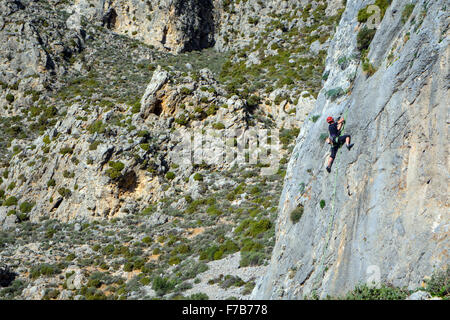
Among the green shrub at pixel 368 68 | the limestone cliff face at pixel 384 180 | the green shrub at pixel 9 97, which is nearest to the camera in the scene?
the limestone cliff face at pixel 384 180

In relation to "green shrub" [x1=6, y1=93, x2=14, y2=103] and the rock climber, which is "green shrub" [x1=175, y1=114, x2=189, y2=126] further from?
the rock climber

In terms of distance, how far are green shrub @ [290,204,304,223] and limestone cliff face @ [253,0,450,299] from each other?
0.66 ft

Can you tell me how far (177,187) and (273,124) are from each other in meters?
12.9

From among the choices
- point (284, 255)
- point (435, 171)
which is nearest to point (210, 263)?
point (284, 255)

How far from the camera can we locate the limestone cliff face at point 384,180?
912cm

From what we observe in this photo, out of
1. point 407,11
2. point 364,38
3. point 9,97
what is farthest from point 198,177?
point 9,97

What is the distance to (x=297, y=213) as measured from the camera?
48.7 feet

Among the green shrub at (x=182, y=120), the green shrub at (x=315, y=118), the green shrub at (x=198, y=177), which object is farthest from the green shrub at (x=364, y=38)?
the green shrub at (x=182, y=120)

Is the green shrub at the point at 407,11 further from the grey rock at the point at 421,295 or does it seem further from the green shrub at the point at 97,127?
the green shrub at the point at 97,127

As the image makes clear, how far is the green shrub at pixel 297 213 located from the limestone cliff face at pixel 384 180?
20cm

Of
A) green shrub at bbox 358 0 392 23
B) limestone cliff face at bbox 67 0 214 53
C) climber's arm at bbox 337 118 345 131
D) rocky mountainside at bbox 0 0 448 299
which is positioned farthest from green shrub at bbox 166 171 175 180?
limestone cliff face at bbox 67 0 214 53

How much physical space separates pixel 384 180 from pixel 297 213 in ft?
16.4

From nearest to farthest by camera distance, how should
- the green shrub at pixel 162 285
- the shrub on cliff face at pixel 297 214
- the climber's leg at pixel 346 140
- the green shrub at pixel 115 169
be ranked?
the climber's leg at pixel 346 140 < the shrub on cliff face at pixel 297 214 < the green shrub at pixel 162 285 < the green shrub at pixel 115 169

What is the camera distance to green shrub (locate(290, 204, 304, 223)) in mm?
14766
